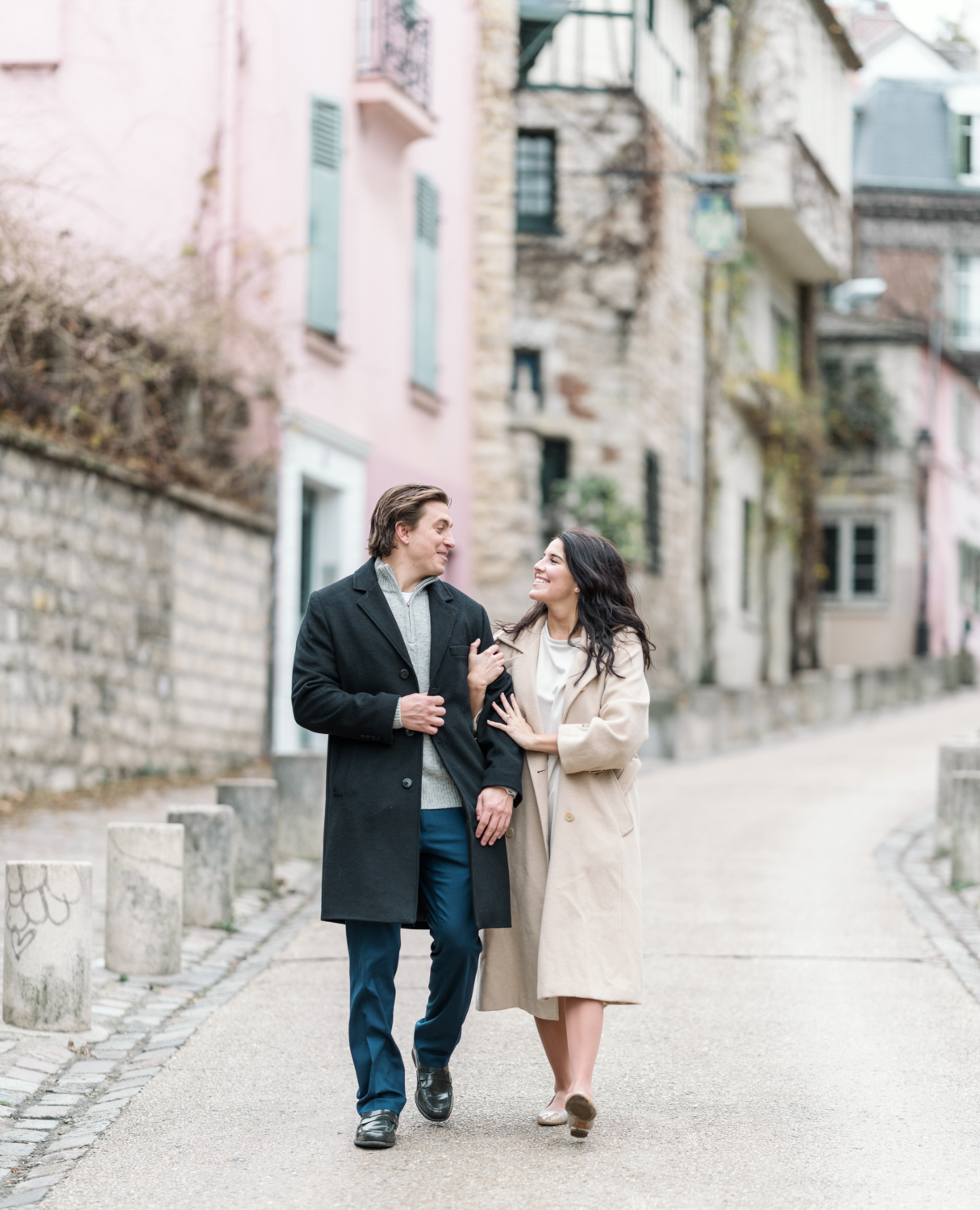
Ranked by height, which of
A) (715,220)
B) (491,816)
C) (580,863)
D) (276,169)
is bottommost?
(580,863)

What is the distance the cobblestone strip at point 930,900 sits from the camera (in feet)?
27.5

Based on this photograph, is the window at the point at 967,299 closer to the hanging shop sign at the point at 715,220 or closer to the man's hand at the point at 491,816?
the hanging shop sign at the point at 715,220

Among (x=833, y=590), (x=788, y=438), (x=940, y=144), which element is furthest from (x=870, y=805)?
(x=940, y=144)

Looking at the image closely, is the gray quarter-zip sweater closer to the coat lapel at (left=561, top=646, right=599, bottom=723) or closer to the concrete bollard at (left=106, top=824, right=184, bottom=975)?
the coat lapel at (left=561, top=646, right=599, bottom=723)

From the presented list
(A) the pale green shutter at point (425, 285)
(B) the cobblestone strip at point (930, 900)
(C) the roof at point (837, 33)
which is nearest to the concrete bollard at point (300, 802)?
(B) the cobblestone strip at point (930, 900)

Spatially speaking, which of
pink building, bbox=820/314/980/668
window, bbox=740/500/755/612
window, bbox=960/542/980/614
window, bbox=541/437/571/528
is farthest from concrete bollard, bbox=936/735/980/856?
window, bbox=960/542/980/614

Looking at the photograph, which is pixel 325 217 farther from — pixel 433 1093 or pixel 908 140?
pixel 908 140

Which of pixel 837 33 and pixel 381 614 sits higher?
pixel 837 33

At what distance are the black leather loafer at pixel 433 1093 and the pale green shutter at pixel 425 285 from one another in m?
15.1

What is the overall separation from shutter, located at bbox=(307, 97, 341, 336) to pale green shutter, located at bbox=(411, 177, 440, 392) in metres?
2.26

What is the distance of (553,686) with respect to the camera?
5.47 m

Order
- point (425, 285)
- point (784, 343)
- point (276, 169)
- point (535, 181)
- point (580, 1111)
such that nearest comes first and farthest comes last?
point (580, 1111) < point (276, 169) < point (425, 285) < point (535, 181) < point (784, 343)

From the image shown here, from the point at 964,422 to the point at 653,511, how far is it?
1921 cm

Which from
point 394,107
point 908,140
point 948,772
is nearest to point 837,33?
point 908,140
